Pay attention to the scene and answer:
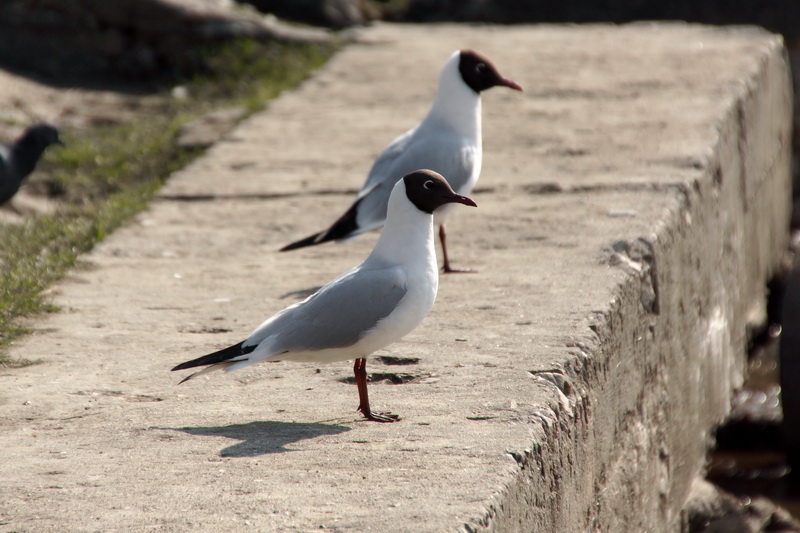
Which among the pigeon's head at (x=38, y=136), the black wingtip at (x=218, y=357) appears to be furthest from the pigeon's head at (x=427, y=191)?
the pigeon's head at (x=38, y=136)

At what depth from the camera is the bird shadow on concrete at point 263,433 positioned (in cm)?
270

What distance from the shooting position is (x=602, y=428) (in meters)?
3.52

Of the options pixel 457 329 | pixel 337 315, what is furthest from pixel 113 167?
pixel 337 315

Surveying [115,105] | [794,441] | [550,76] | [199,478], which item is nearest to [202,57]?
[115,105]

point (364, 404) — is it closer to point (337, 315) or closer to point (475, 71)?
point (337, 315)

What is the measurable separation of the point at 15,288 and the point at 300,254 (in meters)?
1.17

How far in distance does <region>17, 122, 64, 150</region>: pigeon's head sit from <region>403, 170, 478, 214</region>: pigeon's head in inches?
122

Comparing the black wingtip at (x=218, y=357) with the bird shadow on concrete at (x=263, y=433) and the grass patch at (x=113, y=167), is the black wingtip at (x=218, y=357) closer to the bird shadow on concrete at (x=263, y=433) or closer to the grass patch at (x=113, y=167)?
the bird shadow on concrete at (x=263, y=433)

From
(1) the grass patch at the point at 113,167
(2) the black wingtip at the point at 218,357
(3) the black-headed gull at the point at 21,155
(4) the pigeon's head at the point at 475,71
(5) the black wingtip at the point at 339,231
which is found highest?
(4) the pigeon's head at the point at 475,71

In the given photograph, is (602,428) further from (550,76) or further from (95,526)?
(550,76)

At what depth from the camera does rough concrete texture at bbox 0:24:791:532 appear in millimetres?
2539

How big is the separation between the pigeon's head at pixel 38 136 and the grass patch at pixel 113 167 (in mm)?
332

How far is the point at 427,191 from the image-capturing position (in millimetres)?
3182

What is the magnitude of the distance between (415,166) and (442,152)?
0.15 metres
